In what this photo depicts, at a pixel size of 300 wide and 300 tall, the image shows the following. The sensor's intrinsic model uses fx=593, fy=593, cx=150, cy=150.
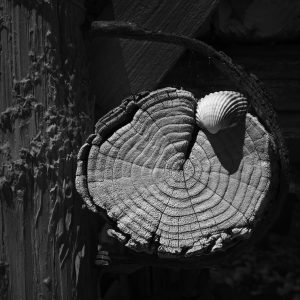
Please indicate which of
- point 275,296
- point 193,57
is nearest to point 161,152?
point 193,57

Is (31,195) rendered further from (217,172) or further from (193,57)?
(193,57)

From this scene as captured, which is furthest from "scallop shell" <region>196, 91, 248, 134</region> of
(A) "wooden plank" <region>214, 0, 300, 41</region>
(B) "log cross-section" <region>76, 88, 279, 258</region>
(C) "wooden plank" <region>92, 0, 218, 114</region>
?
(A) "wooden plank" <region>214, 0, 300, 41</region>

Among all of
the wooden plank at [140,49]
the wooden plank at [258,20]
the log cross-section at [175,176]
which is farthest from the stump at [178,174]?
the wooden plank at [258,20]

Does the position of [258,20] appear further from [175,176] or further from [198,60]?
[175,176]

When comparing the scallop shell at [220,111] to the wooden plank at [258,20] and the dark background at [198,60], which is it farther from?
the wooden plank at [258,20]

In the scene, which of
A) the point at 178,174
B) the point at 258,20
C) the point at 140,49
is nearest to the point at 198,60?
the point at 258,20

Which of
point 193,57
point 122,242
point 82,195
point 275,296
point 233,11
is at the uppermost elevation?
point 233,11
